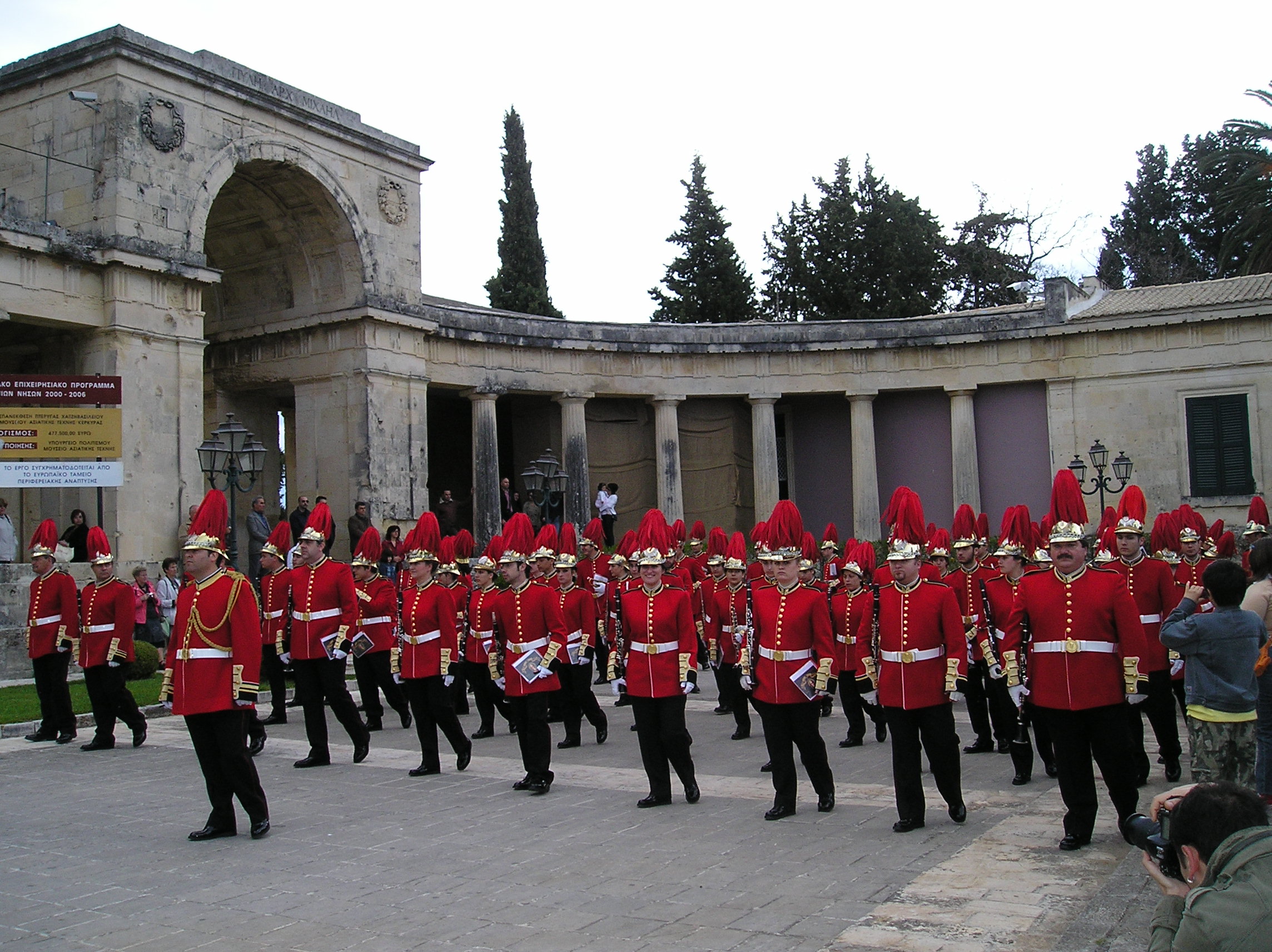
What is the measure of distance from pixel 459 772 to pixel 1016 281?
147ft

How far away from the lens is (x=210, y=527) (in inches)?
315

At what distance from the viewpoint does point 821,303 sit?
156 ft

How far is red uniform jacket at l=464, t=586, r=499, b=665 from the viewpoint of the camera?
10.3 metres

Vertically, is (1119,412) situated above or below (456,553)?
above

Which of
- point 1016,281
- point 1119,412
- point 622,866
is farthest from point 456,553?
point 1016,281

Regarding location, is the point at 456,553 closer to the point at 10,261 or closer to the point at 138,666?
the point at 138,666

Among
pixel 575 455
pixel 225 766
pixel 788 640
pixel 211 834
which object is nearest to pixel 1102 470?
pixel 575 455

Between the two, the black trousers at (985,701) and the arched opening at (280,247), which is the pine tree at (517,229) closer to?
the arched opening at (280,247)

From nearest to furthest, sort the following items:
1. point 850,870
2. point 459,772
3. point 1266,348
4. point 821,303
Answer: point 850,870 < point 459,772 < point 1266,348 < point 821,303

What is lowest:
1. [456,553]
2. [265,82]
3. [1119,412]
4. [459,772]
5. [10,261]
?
[459,772]

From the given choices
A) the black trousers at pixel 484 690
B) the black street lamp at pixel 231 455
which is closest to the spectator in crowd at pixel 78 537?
the black street lamp at pixel 231 455

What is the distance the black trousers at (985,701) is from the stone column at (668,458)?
1907 centimetres

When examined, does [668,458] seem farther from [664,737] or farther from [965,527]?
[664,737]

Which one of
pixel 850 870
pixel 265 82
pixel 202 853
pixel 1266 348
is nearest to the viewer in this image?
pixel 850 870
